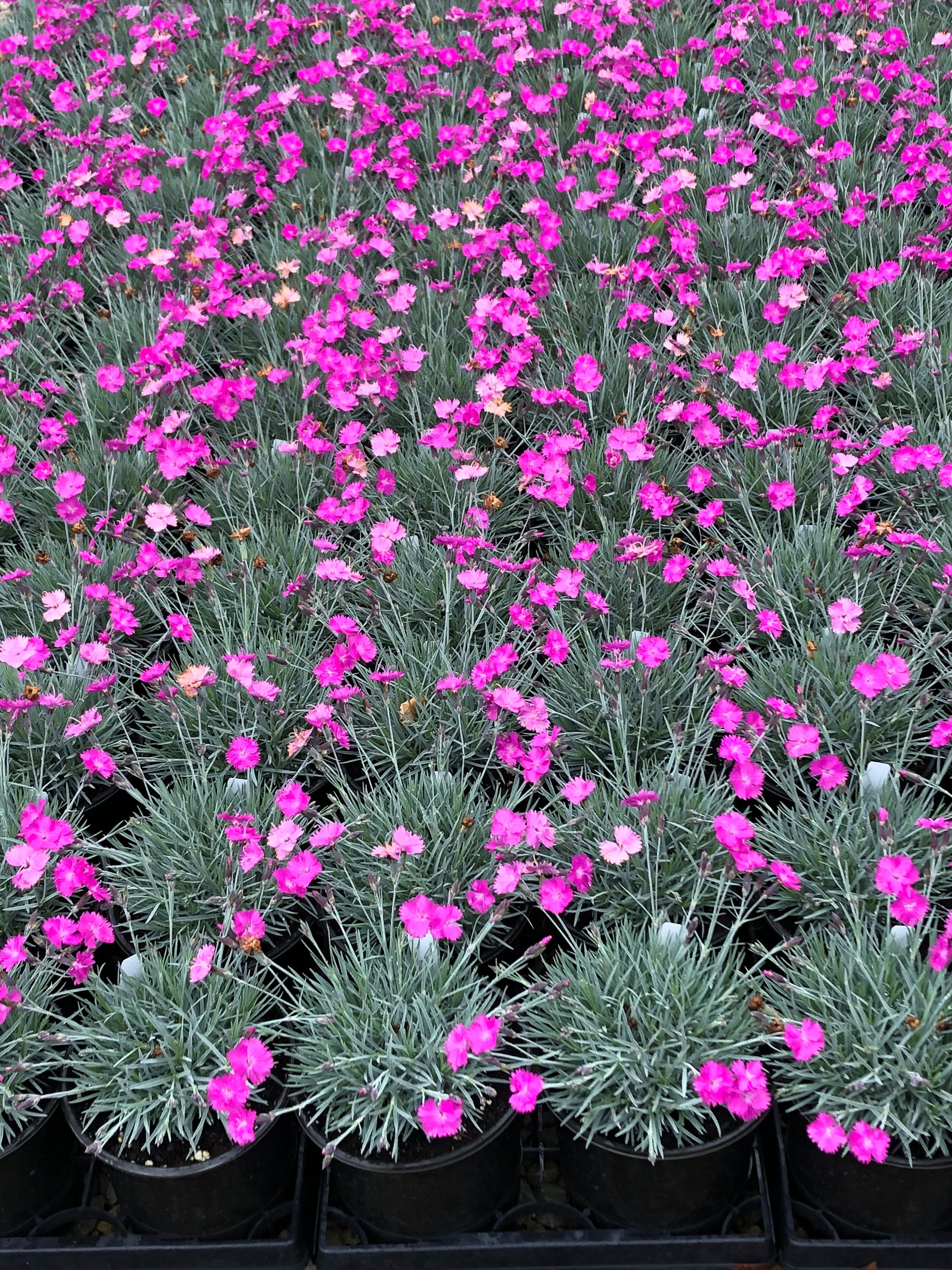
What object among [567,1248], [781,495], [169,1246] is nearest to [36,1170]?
[169,1246]

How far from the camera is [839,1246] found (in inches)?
63.2

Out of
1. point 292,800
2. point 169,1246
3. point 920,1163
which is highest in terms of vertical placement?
point 292,800

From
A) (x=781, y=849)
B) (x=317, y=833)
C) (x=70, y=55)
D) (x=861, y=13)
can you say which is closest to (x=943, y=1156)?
(x=781, y=849)

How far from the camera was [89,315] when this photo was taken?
10.8ft

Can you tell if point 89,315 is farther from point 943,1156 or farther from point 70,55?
point 943,1156

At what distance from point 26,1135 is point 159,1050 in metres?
0.24

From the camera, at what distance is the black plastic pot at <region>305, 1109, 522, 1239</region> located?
1581 millimetres

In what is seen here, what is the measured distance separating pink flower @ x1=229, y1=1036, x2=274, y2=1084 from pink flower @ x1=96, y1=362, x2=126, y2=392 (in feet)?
6.05

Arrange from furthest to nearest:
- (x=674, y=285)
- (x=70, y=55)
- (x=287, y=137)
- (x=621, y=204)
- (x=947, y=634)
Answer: (x=70, y=55), (x=287, y=137), (x=621, y=204), (x=674, y=285), (x=947, y=634)

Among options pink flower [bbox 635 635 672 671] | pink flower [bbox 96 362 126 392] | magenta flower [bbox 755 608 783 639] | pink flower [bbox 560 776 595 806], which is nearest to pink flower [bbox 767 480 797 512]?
magenta flower [bbox 755 608 783 639]

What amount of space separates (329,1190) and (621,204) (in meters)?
2.49

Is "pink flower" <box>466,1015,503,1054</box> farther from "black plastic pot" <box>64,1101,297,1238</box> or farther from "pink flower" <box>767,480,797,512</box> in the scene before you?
"pink flower" <box>767,480,797,512</box>

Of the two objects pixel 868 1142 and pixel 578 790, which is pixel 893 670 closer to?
pixel 578 790

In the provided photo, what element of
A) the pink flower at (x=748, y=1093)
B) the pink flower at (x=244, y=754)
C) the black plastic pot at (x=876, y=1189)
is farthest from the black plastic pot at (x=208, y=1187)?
the black plastic pot at (x=876, y=1189)
